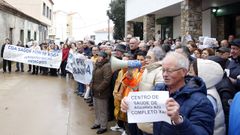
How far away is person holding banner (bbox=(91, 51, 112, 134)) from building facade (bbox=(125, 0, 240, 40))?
690 cm

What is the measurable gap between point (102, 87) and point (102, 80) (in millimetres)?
185

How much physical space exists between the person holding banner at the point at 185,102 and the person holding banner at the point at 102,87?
438 centimetres

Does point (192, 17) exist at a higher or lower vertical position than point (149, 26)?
lower

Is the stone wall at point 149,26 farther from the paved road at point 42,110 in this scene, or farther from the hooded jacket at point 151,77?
the hooded jacket at point 151,77

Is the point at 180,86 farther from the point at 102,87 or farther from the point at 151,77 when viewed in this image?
the point at 102,87

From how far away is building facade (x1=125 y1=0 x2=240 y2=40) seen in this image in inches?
549

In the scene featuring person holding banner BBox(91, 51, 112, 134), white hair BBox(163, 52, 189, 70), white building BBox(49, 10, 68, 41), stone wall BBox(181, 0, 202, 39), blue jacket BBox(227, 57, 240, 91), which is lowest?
person holding banner BBox(91, 51, 112, 134)

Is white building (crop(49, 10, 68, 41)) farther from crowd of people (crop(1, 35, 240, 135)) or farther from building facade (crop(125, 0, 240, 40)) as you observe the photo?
crowd of people (crop(1, 35, 240, 135))

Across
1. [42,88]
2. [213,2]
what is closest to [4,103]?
[42,88]

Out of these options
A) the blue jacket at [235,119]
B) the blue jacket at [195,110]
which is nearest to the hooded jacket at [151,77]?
the blue jacket at [235,119]

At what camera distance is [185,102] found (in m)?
2.82

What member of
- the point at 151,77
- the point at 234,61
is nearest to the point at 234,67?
the point at 234,61

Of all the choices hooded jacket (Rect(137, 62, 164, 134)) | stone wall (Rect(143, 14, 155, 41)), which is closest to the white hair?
hooded jacket (Rect(137, 62, 164, 134))

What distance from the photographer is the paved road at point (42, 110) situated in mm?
7738
